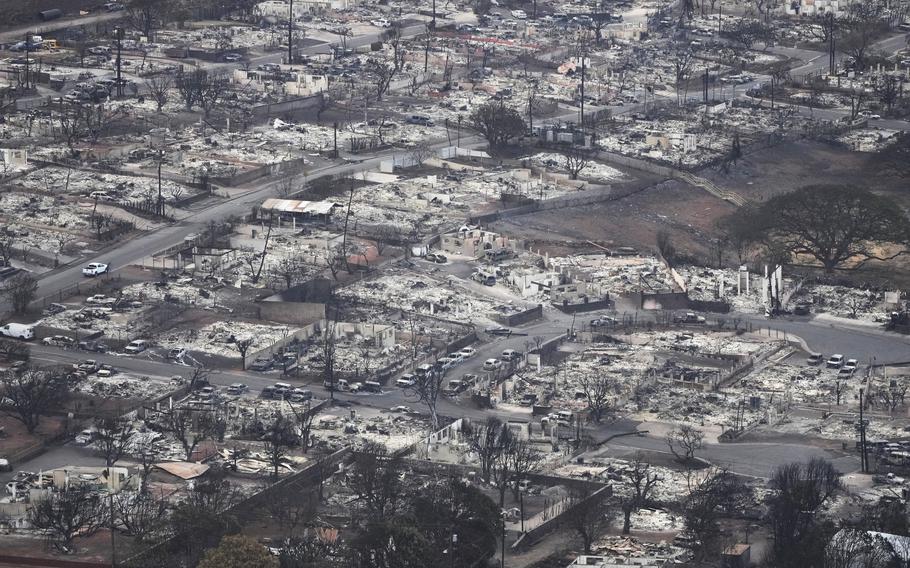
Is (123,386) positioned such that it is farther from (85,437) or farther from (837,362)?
(837,362)

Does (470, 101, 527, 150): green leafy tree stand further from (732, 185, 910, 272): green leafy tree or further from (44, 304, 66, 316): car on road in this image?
(44, 304, 66, 316): car on road

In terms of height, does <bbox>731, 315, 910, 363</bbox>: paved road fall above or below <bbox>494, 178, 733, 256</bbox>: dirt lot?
above

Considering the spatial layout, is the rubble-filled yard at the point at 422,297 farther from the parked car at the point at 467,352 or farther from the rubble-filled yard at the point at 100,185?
the rubble-filled yard at the point at 100,185

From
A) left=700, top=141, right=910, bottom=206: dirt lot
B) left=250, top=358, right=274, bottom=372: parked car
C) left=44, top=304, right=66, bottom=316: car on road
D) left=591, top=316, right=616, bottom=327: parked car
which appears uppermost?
left=591, top=316, right=616, bottom=327: parked car

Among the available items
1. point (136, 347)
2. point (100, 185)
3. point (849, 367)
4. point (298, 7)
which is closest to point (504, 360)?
point (849, 367)

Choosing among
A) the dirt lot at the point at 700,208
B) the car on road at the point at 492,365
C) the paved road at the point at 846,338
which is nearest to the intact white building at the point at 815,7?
the dirt lot at the point at 700,208

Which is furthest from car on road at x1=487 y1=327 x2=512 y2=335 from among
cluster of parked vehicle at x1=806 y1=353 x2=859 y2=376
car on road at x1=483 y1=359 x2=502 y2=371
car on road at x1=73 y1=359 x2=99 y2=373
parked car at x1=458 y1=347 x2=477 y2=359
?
car on road at x1=73 y1=359 x2=99 y2=373

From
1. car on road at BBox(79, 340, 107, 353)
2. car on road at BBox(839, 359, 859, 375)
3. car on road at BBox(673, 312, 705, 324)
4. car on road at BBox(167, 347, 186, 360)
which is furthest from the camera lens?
car on road at BBox(673, 312, 705, 324)

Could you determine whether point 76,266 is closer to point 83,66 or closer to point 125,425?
point 125,425
